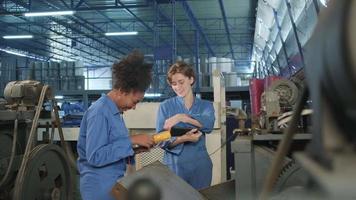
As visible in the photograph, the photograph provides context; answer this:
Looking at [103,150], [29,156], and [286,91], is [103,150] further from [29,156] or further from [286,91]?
[286,91]

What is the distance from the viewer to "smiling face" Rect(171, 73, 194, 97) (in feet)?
8.81

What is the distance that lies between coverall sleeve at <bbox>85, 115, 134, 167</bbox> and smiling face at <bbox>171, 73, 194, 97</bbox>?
0.91 metres

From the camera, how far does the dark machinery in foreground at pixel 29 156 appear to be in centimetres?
290

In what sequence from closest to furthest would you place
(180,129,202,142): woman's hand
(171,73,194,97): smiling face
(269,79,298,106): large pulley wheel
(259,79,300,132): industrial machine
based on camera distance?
(259,79,300,132): industrial machine → (180,129,202,142): woman's hand → (171,73,194,97): smiling face → (269,79,298,106): large pulley wheel

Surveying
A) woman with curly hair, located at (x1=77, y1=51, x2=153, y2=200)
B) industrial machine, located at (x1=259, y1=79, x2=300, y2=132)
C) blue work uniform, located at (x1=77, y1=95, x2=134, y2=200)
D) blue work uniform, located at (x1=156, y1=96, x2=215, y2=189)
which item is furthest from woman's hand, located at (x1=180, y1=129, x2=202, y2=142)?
blue work uniform, located at (x1=77, y1=95, x2=134, y2=200)

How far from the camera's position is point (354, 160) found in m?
0.56

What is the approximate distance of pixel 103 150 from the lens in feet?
5.96

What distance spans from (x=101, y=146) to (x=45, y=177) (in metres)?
1.50

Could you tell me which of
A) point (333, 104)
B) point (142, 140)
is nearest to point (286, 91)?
point (142, 140)

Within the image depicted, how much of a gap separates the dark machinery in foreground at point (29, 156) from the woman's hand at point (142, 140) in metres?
1.05

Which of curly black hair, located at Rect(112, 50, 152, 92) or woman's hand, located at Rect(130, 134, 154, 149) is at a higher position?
curly black hair, located at Rect(112, 50, 152, 92)

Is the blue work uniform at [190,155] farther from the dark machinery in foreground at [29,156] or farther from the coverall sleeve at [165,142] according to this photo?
the dark machinery in foreground at [29,156]

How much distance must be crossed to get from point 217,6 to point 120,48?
8138 millimetres

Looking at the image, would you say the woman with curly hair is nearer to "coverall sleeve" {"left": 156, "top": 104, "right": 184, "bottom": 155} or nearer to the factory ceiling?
"coverall sleeve" {"left": 156, "top": 104, "right": 184, "bottom": 155}
